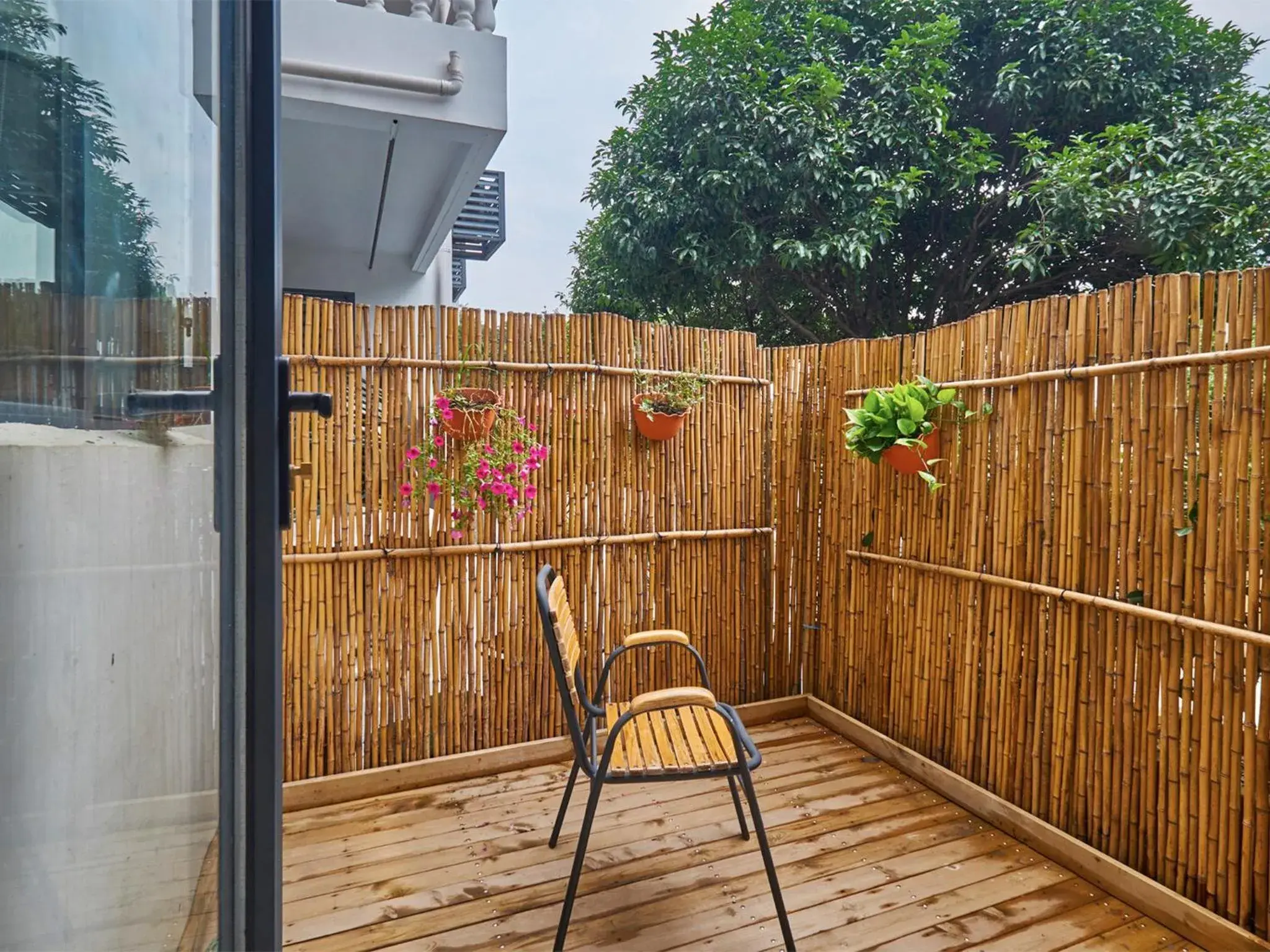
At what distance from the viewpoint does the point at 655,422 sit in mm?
3021

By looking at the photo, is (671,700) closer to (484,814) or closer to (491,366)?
(484,814)

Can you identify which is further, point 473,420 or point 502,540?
point 502,540

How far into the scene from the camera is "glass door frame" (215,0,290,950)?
0.86 m

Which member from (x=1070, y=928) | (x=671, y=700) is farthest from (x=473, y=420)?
(x=1070, y=928)

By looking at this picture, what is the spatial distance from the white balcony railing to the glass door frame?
8.64 feet

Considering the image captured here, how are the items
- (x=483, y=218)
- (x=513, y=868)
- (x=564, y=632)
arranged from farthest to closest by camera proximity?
(x=483, y=218) < (x=513, y=868) < (x=564, y=632)

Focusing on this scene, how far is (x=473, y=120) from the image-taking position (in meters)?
3.21

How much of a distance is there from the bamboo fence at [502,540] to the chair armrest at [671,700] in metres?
1.08

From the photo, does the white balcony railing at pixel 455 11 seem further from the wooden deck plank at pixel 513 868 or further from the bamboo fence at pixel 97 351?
the wooden deck plank at pixel 513 868

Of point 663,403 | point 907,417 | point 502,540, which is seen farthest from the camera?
point 663,403

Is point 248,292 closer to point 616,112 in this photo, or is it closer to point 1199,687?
point 1199,687

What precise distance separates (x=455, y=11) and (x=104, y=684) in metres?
3.38

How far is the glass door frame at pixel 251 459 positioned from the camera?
86cm

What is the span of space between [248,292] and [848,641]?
9.78 feet
